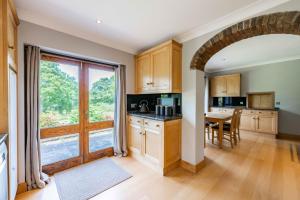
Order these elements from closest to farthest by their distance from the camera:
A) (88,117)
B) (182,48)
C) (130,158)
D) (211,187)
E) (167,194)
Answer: (167,194) < (211,187) < (182,48) < (88,117) < (130,158)

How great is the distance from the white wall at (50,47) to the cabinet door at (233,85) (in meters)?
4.57

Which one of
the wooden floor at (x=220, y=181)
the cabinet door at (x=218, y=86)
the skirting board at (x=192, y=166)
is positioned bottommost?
the wooden floor at (x=220, y=181)

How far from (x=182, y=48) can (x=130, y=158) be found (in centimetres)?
249

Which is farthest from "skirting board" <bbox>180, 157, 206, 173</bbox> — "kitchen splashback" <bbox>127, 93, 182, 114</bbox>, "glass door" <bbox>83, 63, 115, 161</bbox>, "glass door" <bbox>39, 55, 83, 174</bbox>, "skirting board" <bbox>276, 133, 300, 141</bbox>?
"skirting board" <bbox>276, 133, 300, 141</bbox>

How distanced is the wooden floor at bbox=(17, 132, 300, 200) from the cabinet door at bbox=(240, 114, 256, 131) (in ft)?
5.64

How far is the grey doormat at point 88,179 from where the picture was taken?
1894 millimetres

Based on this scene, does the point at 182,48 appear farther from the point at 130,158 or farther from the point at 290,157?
the point at 290,157

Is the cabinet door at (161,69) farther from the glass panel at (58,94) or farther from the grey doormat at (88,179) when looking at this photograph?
the grey doormat at (88,179)

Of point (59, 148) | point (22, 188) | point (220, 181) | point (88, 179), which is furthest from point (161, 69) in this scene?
point (22, 188)

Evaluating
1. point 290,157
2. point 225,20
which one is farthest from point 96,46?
point 290,157

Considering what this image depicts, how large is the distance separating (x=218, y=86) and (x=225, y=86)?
29 centimetres

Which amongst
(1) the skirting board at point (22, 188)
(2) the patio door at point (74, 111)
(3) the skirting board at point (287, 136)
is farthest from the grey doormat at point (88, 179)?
(3) the skirting board at point (287, 136)

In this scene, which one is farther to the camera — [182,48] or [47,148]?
[182,48]

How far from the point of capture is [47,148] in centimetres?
234
